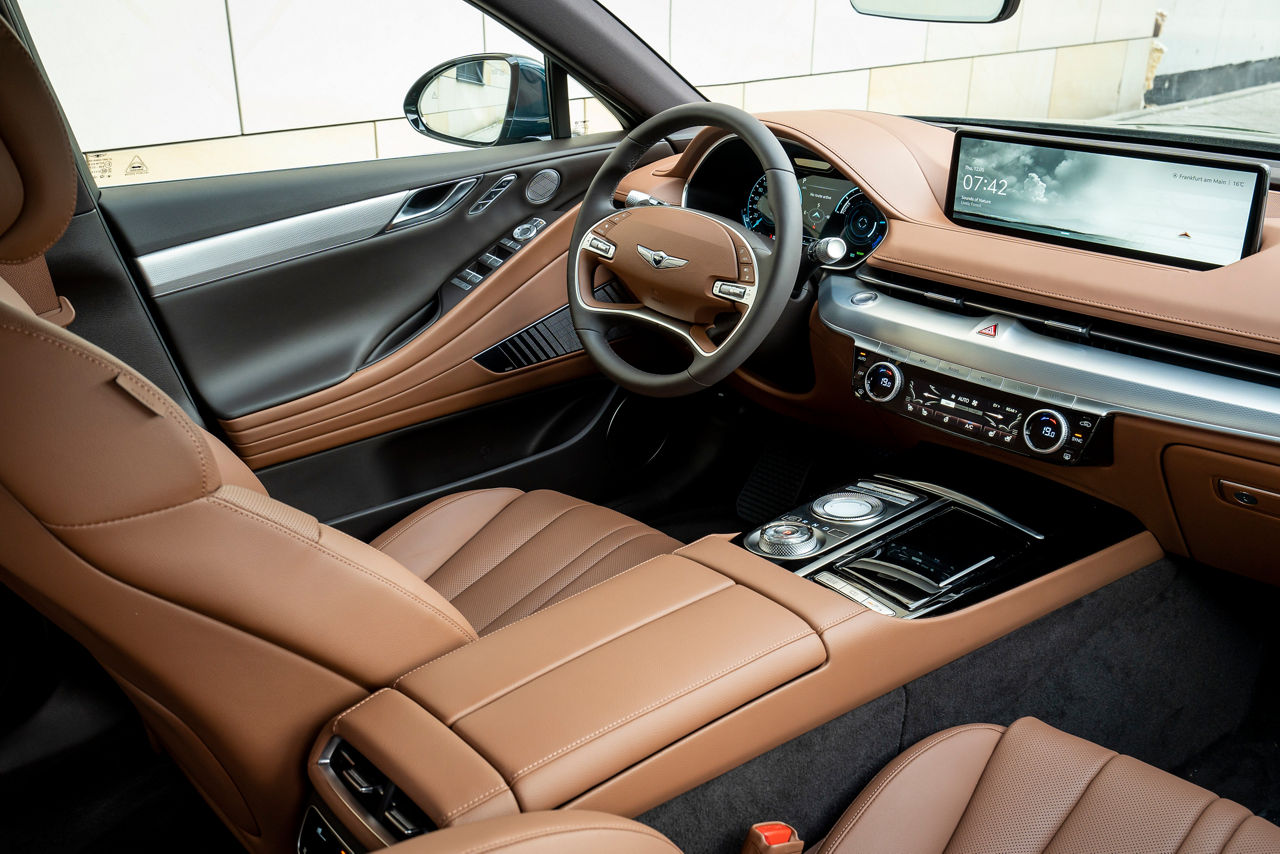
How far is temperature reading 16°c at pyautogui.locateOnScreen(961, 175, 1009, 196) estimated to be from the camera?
1.63 meters

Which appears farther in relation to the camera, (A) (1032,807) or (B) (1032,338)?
(B) (1032,338)

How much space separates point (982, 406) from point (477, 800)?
100 centimetres

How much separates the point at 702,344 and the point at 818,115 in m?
0.58

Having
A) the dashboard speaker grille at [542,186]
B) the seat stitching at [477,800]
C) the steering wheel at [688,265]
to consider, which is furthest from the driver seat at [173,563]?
the dashboard speaker grille at [542,186]

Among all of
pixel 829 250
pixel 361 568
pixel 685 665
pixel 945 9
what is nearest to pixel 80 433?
pixel 361 568

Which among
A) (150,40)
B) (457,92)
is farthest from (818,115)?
(150,40)

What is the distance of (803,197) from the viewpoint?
1951mm

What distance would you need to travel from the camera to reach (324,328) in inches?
81.4

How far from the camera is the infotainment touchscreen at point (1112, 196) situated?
4.47ft

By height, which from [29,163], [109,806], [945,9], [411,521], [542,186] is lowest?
[109,806]

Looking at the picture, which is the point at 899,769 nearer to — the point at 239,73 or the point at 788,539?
the point at 788,539

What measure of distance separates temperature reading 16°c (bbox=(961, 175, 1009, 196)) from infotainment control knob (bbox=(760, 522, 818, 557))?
2.06 ft

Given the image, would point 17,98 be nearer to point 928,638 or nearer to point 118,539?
point 118,539

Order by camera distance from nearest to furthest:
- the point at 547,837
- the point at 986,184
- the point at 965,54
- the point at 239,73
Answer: the point at 547,837, the point at 986,184, the point at 239,73, the point at 965,54
